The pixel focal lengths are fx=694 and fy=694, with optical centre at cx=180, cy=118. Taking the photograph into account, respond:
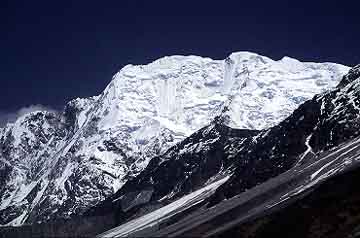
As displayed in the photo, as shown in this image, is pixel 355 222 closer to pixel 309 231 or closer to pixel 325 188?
pixel 309 231

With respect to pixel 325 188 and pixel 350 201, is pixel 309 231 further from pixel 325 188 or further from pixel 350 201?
pixel 325 188

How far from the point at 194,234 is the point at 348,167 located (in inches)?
1824

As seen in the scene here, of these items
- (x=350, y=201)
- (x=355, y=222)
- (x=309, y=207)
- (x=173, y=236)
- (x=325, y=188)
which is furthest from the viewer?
(x=173, y=236)

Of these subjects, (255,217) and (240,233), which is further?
(255,217)

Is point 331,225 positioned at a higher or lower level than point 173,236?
lower

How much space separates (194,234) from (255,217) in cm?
1908

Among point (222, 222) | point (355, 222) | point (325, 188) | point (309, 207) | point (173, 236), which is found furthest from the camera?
point (222, 222)

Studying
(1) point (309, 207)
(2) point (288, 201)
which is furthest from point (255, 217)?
(1) point (309, 207)

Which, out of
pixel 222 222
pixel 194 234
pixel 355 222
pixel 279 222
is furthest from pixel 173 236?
pixel 355 222

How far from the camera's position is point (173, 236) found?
18375 centimetres

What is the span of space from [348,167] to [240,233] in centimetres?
4756

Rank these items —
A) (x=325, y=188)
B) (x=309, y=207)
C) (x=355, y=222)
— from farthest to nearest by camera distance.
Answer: (x=325, y=188)
(x=309, y=207)
(x=355, y=222)

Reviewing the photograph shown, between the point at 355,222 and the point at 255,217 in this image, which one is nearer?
the point at 355,222

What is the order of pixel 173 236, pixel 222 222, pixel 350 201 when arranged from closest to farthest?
pixel 350 201, pixel 173 236, pixel 222 222
